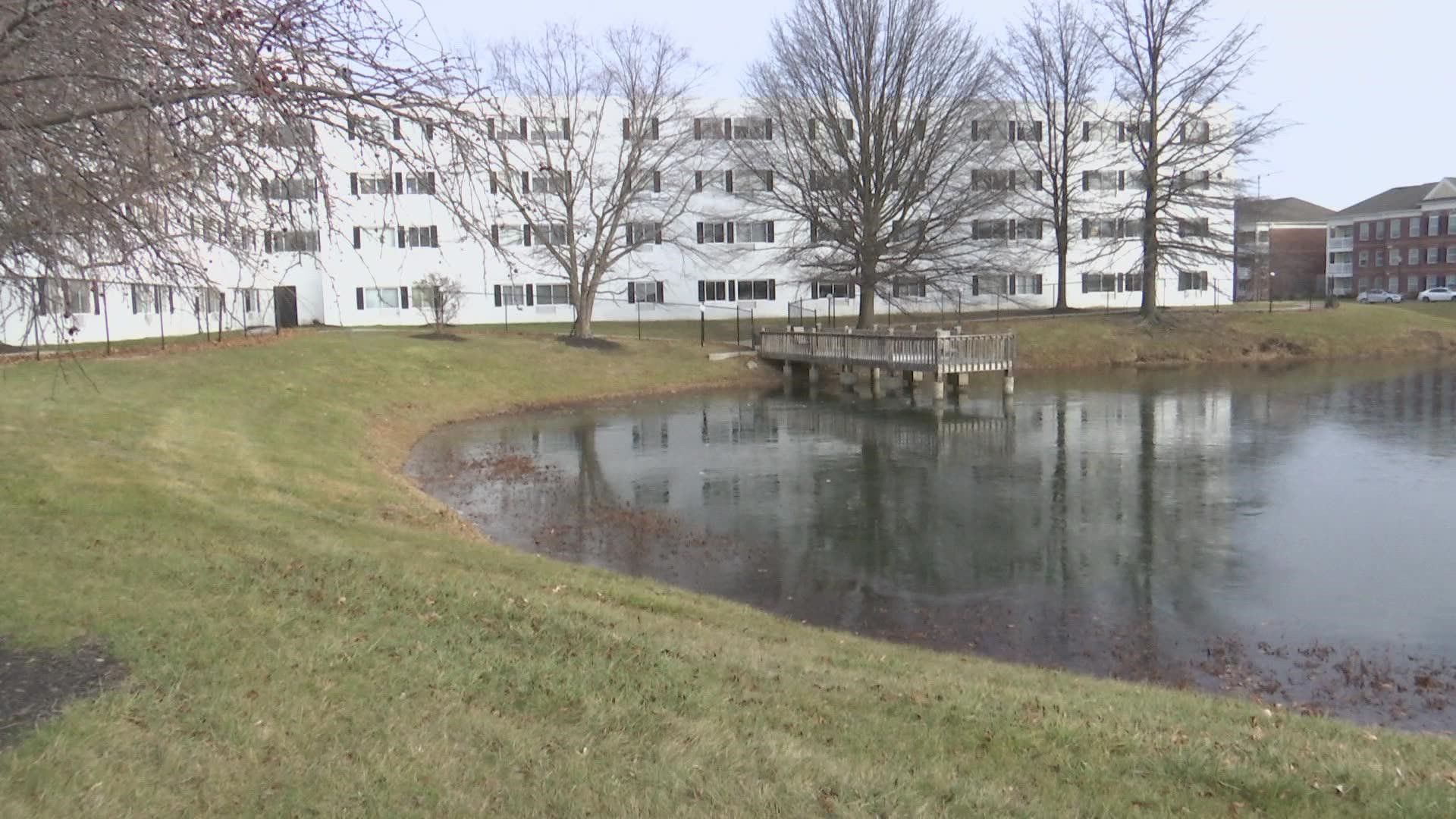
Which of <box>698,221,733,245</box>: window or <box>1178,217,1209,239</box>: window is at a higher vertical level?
<box>698,221,733,245</box>: window

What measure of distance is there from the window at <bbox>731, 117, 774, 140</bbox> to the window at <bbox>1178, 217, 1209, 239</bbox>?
18.5m

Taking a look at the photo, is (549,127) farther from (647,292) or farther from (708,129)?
(647,292)

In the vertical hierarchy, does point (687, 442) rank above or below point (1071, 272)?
below

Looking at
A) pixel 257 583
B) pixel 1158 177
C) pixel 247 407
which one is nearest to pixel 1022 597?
pixel 257 583

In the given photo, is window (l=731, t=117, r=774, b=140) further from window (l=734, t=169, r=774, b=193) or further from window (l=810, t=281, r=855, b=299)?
window (l=810, t=281, r=855, b=299)

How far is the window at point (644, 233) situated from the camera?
4684 cm

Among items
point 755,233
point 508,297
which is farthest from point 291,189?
point 755,233

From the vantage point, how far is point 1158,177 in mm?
52125

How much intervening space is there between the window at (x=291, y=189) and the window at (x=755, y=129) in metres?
44.1

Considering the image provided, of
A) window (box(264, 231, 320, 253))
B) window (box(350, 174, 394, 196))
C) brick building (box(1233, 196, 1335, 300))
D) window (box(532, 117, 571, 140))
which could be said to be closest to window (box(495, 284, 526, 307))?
window (box(532, 117, 571, 140))

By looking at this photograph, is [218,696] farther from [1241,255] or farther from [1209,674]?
[1241,255]

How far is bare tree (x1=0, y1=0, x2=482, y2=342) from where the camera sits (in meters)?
5.32

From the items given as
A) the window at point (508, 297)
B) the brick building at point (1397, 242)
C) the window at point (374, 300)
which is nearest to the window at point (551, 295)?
the window at point (508, 297)

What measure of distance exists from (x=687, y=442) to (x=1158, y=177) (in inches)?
1389
